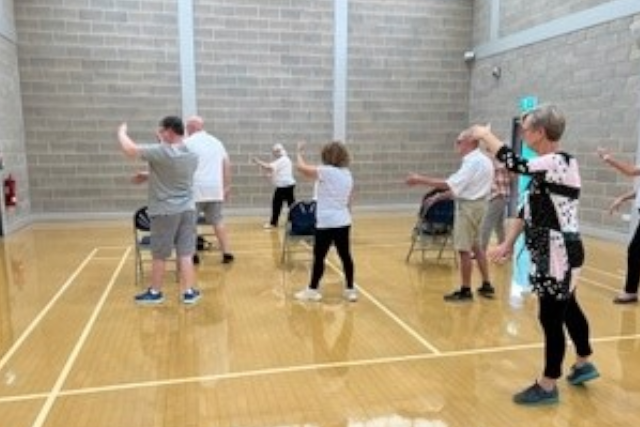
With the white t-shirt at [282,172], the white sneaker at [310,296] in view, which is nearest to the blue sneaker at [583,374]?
the white sneaker at [310,296]

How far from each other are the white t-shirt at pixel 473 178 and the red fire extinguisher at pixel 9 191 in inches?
257

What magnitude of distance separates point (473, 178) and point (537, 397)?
196 centimetres

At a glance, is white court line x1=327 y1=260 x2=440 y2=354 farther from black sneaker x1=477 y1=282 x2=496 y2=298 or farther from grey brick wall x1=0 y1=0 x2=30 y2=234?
grey brick wall x1=0 y1=0 x2=30 y2=234

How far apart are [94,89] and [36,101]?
93 cm

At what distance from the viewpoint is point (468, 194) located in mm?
4332

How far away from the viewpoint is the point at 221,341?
3639 mm

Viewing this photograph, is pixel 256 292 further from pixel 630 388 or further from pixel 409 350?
pixel 630 388

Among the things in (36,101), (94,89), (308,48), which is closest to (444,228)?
(308,48)

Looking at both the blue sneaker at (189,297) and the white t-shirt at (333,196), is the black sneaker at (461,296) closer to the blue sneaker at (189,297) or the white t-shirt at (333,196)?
the white t-shirt at (333,196)

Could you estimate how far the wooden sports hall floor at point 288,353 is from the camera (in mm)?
2664

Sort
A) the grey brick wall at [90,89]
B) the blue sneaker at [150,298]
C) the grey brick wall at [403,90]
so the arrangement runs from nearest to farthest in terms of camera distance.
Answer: the blue sneaker at [150,298] → the grey brick wall at [90,89] → the grey brick wall at [403,90]

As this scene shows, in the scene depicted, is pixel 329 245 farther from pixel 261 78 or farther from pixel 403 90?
pixel 403 90

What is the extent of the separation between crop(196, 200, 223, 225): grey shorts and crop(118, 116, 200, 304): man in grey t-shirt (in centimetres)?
130

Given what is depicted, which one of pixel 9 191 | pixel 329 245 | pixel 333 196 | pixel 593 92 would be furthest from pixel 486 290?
pixel 9 191
